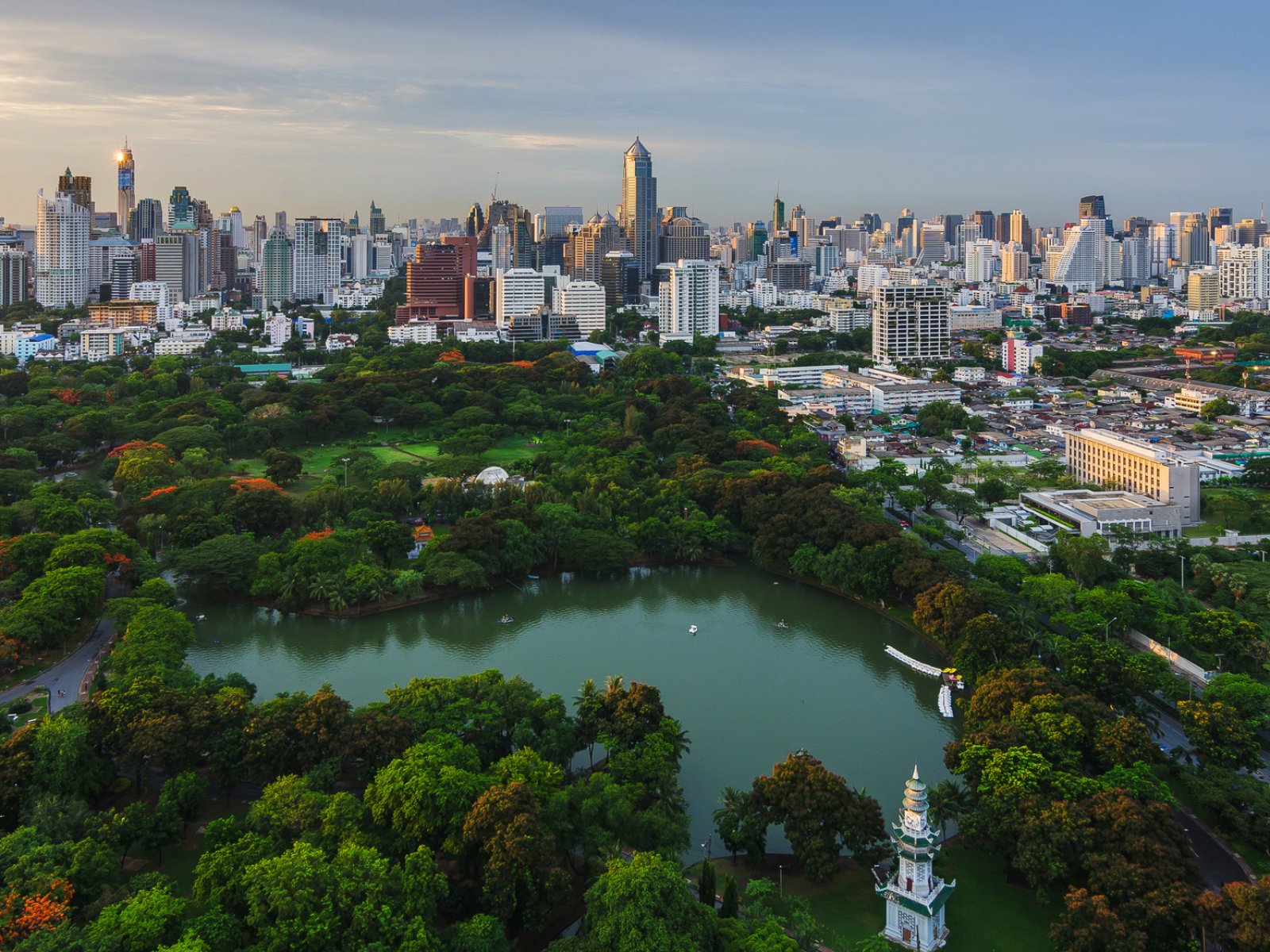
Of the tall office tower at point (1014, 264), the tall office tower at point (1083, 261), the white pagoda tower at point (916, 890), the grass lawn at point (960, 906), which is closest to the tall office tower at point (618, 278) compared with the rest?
the tall office tower at point (1014, 264)

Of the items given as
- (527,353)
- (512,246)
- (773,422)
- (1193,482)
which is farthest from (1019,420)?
(512,246)

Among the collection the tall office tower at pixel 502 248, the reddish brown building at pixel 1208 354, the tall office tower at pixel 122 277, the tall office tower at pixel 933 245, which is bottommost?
the reddish brown building at pixel 1208 354

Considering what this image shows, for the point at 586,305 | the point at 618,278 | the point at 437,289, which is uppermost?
the point at 618,278

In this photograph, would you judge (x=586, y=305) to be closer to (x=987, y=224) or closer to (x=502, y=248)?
(x=502, y=248)

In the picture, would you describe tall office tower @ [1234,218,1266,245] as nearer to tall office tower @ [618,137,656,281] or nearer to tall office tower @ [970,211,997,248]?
tall office tower @ [970,211,997,248]

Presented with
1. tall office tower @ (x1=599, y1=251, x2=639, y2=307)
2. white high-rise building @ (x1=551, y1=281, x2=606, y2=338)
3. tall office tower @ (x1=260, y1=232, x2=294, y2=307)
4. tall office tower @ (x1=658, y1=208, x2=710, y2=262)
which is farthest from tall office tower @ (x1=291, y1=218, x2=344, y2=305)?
tall office tower @ (x1=658, y1=208, x2=710, y2=262)

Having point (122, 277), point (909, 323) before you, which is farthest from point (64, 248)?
point (909, 323)

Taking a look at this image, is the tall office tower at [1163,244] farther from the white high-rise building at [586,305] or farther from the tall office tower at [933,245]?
the white high-rise building at [586,305]
